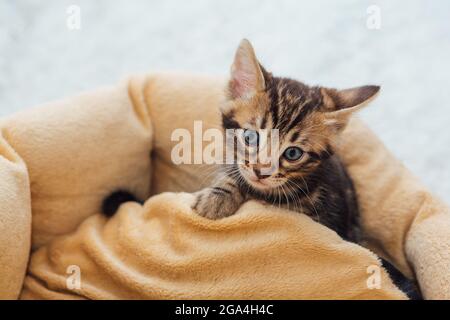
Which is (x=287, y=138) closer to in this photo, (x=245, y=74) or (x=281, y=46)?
(x=245, y=74)

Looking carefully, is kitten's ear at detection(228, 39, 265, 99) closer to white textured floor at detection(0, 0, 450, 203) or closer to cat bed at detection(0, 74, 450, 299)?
cat bed at detection(0, 74, 450, 299)

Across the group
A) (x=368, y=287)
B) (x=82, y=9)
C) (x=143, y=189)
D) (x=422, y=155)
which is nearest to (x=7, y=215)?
(x=143, y=189)

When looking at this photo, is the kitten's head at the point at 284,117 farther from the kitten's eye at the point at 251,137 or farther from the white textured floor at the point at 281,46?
the white textured floor at the point at 281,46

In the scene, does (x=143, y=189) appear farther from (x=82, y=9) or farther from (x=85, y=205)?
(x=82, y=9)

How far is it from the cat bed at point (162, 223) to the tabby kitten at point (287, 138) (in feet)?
0.24

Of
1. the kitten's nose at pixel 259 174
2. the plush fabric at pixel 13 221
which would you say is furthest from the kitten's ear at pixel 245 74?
the plush fabric at pixel 13 221

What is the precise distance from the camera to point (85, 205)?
1.71 metres

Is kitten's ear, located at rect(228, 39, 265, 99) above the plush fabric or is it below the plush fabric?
above

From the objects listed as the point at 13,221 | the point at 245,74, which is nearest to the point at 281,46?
the point at 245,74

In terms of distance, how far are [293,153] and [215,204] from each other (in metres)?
0.29

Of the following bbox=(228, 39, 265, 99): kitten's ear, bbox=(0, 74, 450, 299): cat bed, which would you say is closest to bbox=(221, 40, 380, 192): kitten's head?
bbox=(228, 39, 265, 99): kitten's ear

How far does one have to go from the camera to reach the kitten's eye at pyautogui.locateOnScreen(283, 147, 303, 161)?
53.5 inches

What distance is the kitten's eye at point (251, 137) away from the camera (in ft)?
4.44

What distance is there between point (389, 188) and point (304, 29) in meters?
0.90
